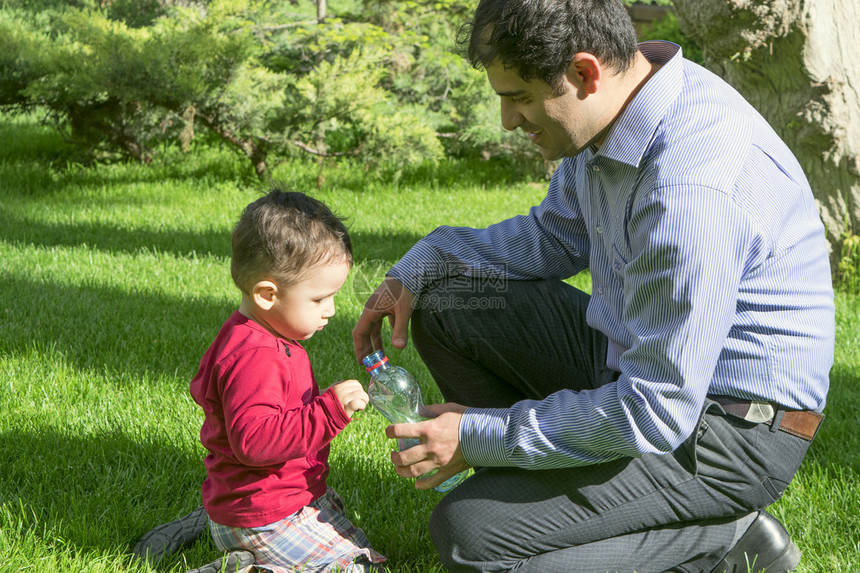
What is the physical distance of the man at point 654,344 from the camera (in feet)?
6.59

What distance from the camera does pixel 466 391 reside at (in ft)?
9.70

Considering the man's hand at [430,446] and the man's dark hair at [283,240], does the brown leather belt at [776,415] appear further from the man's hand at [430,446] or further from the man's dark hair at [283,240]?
the man's dark hair at [283,240]

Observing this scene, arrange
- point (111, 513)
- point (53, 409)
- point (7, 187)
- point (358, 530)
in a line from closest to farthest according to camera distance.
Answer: point (358, 530) → point (111, 513) → point (53, 409) → point (7, 187)

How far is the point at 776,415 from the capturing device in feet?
7.41

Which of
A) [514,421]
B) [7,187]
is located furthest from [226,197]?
[514,421]

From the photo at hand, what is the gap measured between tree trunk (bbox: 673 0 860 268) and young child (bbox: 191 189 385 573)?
3913 mm

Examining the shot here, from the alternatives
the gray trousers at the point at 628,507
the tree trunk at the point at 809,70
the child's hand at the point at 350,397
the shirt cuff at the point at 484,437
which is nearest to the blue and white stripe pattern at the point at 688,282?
the shirt cuff at the point at 484,437

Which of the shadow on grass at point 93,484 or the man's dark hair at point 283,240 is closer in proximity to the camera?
the man's dark hair at point 283,240

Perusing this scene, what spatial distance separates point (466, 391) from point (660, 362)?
3.46 ft

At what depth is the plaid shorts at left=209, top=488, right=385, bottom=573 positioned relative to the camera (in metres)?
2.43

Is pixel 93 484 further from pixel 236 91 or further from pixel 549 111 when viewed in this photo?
pixel 236 91

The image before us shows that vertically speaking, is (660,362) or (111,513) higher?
(660,362)

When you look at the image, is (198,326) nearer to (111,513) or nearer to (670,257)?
(111,513)

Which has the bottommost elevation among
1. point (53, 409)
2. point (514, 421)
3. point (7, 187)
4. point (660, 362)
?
point (7, 187)
